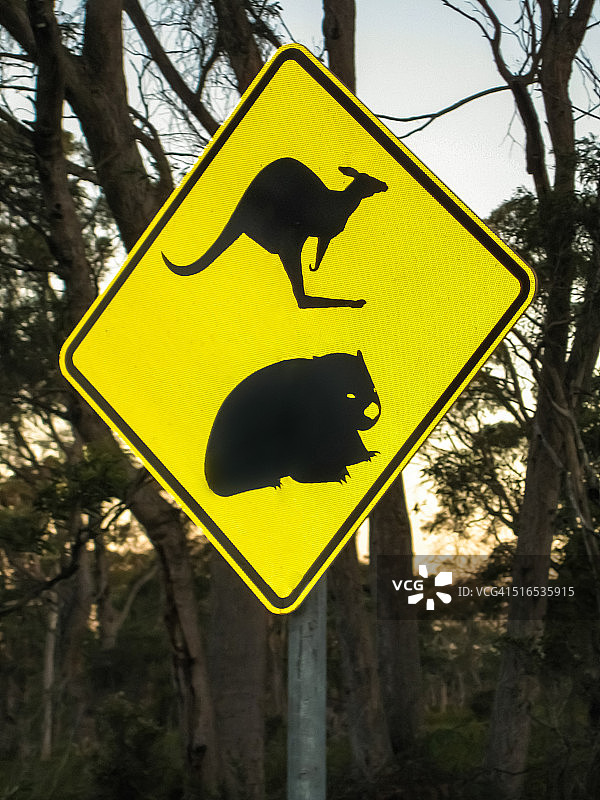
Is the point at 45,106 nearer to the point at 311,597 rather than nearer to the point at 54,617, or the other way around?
the point at 311,597

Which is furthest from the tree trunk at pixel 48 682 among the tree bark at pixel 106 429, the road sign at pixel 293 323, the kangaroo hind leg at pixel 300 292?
the kangaroo hind leg at pixel 300 292

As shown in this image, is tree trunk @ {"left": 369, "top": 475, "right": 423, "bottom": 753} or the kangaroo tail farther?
tree trunk @ {"left": 369, "top": 475, "right": 423, "bottom": 753}

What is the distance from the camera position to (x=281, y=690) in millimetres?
25609

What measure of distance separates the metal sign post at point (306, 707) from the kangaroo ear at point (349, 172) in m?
0.78

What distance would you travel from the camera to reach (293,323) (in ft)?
5.51

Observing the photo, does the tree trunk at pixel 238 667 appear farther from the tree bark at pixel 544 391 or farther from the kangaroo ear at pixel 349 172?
the kangaroo ear at pixel 349 172

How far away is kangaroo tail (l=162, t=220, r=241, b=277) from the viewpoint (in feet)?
5.55

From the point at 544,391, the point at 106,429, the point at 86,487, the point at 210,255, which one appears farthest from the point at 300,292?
the point at 544,391

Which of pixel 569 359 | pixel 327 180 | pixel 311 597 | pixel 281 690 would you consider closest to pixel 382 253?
pixel 327 180

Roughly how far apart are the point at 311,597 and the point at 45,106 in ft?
17.9

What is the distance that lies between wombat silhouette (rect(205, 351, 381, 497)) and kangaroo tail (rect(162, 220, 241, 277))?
22cm

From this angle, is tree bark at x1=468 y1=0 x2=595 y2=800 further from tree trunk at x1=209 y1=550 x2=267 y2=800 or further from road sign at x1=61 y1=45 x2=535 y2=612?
road sign at x1=61 y1=45 x2=535 y2=612

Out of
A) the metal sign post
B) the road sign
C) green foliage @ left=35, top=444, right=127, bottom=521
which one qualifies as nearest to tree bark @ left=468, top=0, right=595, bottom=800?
green foliage @ left=35, top=444, right=127, bottom=521

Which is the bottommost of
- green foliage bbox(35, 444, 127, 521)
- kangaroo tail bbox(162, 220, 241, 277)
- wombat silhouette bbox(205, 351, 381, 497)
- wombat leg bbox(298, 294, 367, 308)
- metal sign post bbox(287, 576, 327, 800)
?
metal sign post bbox(287, 576, 327, 800)
